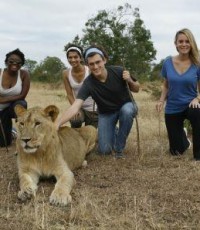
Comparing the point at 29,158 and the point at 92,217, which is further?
the point at 29,158

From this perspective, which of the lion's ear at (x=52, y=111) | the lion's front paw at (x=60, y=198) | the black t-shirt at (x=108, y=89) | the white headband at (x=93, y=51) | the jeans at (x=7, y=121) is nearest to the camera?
the lion's front paw at (x=60, y=198)

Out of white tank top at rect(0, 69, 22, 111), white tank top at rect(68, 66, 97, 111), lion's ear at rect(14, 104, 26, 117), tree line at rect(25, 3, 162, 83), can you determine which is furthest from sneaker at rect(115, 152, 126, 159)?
tree line at rect(25, 3, 162, 83)

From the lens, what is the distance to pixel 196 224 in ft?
11.9

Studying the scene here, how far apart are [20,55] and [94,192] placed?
2.96m

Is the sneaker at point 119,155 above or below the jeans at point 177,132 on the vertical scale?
below

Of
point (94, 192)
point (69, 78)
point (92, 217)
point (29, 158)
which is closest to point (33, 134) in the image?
point (29, 158)

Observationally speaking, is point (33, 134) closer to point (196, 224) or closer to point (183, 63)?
point (196, 224)

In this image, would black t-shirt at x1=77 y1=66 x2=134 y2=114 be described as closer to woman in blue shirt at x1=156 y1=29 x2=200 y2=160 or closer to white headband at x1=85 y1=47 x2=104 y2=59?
white headband at x1=85 y1=47 x2=104 y2=59

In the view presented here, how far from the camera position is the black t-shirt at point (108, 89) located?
19.8ft

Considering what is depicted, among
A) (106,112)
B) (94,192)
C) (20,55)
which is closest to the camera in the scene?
(94,192)

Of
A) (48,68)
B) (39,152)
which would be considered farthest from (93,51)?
(48,68)

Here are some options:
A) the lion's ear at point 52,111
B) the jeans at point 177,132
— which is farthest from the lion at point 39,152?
the jeans at point 177,132

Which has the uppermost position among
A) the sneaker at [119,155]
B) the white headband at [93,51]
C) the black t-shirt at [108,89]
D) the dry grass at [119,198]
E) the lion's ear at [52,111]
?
the white headband at [93,51]

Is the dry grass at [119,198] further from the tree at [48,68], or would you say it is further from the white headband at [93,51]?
the tree at [48,68]
